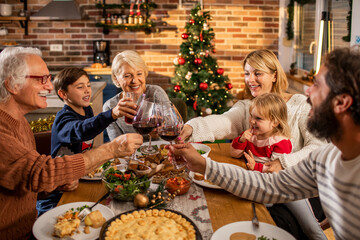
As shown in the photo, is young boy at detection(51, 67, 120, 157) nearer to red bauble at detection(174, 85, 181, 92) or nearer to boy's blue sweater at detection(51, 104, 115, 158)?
boy's blue sweater at detection(51, 104, 115, 158)

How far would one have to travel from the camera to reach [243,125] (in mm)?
2471

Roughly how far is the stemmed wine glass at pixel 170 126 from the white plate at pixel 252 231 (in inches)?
17.7

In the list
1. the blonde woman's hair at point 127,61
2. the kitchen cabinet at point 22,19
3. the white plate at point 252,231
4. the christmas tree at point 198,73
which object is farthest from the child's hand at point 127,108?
the kitchen cabinet at point 22,19

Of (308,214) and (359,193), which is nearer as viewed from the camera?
(359,193)

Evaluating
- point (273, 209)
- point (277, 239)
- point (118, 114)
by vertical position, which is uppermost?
point (118, 114)

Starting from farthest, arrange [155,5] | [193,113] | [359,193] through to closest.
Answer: [155,5] → [193,113] → [359,193]

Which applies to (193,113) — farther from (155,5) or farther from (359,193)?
(359,193)

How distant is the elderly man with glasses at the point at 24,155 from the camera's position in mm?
1321

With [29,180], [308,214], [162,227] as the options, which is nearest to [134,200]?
[162,227]

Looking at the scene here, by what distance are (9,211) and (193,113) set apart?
11.6 feet

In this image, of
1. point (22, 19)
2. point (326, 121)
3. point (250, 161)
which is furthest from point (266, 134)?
point (22, 19)

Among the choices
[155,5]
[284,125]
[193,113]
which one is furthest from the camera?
[155,5]

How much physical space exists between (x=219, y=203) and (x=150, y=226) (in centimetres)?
34

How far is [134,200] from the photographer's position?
1388 millimetres
